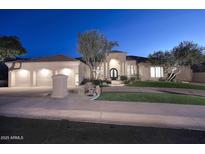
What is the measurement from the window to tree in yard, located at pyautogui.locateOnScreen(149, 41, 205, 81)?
4.29ft

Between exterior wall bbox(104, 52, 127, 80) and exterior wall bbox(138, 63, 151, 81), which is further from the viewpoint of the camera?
Result: exterior wall bbox(138, 63, 151, 81)

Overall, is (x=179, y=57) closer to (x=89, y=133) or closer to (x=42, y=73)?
(x=42, y=73)

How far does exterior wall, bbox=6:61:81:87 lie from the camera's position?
64.8 feet

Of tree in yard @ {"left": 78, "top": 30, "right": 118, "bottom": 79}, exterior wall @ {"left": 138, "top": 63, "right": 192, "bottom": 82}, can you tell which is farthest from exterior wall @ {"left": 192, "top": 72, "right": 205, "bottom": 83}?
tree in yard @ {"left": 78, "top": 30, "right": 118, "bottom": 79}

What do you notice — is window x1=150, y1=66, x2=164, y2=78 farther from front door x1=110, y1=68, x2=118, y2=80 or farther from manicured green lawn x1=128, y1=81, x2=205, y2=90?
manicured green lawn x1=128, y1=81, x2=205, y2=90

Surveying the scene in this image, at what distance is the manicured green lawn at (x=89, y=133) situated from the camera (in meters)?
3.93

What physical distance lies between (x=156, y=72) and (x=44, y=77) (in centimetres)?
1598

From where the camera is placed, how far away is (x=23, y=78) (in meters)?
20.6

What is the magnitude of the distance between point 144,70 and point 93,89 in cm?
1461

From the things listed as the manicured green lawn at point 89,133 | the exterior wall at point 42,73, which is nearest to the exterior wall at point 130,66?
the exterior wall at point 42,73

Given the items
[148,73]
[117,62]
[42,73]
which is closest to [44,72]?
[42,73]

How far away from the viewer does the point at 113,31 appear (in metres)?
19.3
